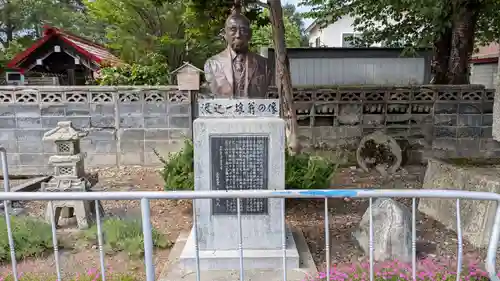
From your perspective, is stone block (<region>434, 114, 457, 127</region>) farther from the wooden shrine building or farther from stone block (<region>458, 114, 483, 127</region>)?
the wooden shrine building

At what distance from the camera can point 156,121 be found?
8.16 m

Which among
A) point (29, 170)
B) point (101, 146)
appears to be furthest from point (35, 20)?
point (101, 146)

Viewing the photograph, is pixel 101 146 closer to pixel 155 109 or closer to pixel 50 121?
pixel 50 121

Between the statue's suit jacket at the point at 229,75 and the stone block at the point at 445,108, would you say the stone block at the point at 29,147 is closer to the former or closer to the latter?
the statue's suit jacket at the point at 229,75

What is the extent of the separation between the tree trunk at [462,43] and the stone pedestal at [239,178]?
6.24 m

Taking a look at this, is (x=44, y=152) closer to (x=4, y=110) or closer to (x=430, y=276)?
(x=4, y=110)

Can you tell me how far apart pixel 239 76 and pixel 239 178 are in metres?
1.11

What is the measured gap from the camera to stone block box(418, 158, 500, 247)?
4.14m

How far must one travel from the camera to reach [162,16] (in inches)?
595

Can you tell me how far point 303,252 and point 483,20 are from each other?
871 cm

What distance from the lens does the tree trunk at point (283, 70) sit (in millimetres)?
6809

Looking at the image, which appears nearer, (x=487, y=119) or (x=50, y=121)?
(x=50, y=121)

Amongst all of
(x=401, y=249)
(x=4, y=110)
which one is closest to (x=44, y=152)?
(x=4, y=110)

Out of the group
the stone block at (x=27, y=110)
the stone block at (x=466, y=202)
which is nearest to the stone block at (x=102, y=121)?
the stone block at (x=27, y=110)
